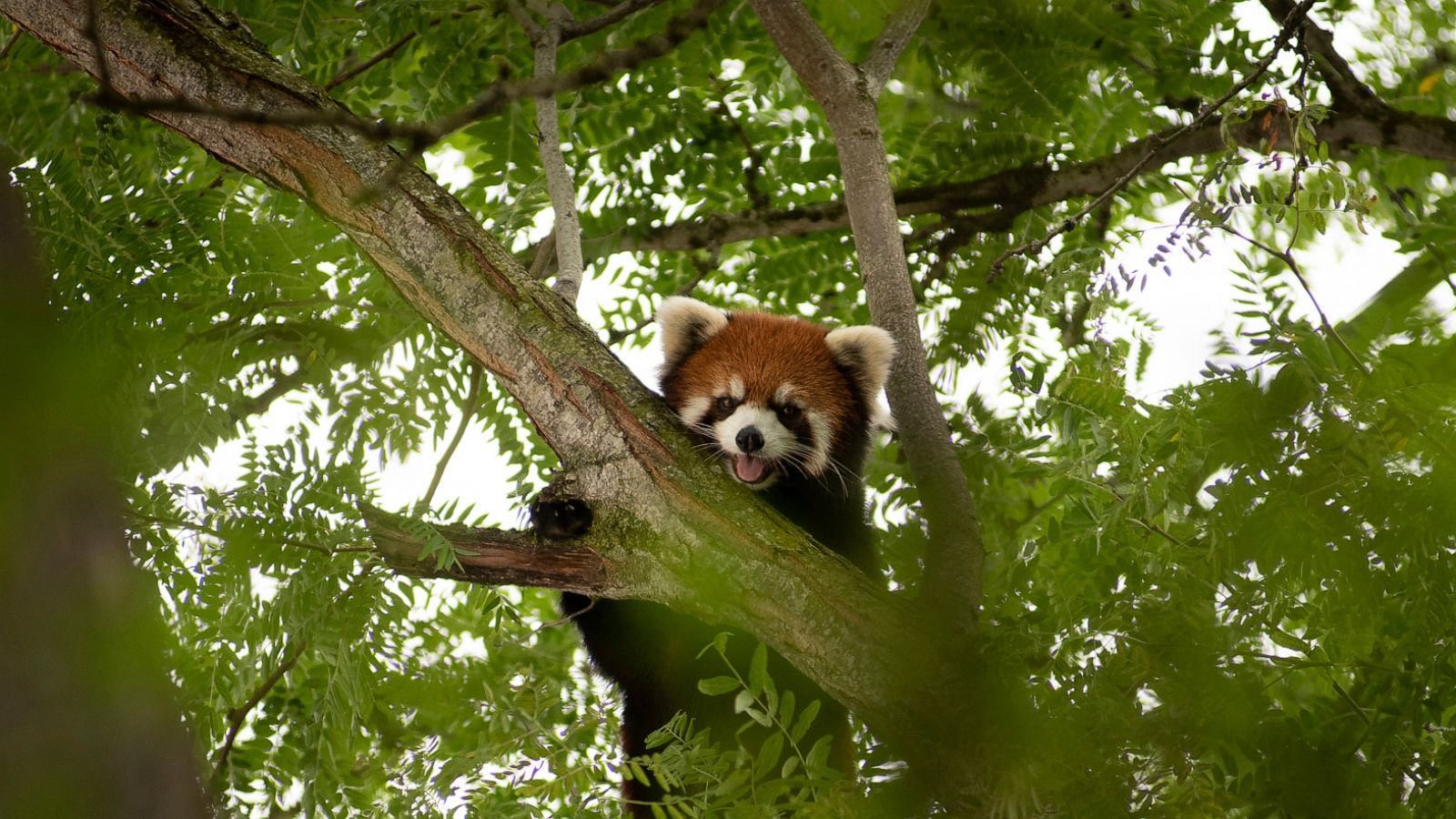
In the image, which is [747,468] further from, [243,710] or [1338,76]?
[1338,76]

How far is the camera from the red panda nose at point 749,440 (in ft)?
12.3

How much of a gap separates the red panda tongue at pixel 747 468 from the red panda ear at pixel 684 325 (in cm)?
60

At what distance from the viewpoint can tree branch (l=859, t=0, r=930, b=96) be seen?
3.62 m

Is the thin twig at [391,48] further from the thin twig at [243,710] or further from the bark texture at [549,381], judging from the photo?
the thin twig at [243,710]

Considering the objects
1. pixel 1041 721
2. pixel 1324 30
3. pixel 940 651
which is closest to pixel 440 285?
pixel 940 651

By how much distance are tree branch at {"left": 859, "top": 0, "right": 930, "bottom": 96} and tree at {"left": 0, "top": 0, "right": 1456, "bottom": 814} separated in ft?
0.16

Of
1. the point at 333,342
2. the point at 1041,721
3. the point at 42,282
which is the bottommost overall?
the point at 1041,721

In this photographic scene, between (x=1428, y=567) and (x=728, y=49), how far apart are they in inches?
124

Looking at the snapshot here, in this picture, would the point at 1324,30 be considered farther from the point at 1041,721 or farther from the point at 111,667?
the point at 111,667

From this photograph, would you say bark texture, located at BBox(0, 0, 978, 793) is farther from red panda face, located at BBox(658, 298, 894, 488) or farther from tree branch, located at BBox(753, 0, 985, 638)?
red panda face, located at BBox(658, 298, 894, 488)

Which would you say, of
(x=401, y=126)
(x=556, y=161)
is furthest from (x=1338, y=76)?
(x=401, y=126)

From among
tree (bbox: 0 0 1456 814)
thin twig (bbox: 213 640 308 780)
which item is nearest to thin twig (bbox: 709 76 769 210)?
tree (bbox: 0 0 1456 814)

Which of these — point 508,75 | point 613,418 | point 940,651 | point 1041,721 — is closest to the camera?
point 1041,721

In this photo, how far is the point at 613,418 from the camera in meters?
2.67
